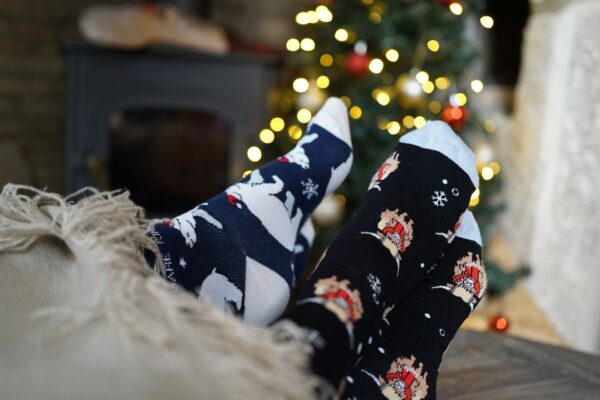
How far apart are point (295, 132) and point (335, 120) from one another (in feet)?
3.85

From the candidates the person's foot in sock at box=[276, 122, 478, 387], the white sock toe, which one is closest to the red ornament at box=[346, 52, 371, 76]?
the white sock toe

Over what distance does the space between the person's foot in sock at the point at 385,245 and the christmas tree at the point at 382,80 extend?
1176 millimetres

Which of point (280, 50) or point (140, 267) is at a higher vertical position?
point (280, 50)

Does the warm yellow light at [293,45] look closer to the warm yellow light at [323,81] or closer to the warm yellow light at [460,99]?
the warm yellow light at [323,81]

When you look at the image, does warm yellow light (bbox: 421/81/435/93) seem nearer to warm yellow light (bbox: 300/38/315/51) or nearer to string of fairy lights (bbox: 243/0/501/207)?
string of fairy lights (bbox: 243/0/501/207)

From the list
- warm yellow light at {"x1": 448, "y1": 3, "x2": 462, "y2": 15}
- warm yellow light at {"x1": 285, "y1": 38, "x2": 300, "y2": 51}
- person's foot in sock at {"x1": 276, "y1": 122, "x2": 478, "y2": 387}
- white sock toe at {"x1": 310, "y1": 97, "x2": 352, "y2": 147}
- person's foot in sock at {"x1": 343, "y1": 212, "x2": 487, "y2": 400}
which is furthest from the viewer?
warm yellow light at {"x1": 285, "y1": 38, "x2": 300, "y2": 51}

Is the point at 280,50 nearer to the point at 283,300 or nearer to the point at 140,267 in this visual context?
the point at 283,300

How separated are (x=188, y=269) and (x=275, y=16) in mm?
1966

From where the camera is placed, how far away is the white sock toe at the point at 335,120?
0.99 meters

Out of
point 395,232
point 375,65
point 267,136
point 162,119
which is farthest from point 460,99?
point 395,232

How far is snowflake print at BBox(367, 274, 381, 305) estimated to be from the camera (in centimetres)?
62

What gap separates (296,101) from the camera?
233 centimetres

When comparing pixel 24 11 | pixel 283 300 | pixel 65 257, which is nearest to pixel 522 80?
pixel 24 11

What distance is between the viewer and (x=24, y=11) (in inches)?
89.3
